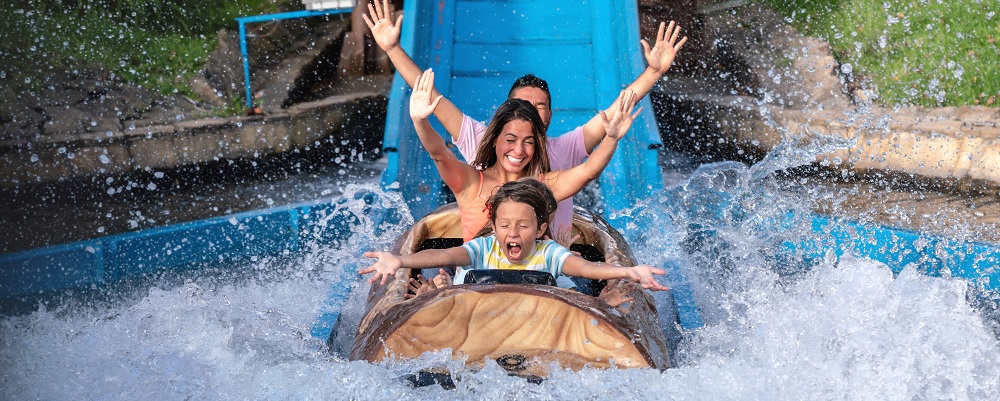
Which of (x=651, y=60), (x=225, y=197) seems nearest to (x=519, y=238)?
(x=651, y=60)

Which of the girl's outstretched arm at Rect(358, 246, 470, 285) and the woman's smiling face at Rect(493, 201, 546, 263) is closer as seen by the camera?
the girl's outstretched arm at Rect(358, 246, 470, 285)

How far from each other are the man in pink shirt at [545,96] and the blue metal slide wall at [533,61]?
1039 millimetres

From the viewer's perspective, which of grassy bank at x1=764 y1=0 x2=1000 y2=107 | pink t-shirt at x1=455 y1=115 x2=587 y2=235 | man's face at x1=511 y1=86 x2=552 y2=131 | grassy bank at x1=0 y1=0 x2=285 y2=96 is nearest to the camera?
man's face at x1=511 y1=86 x2=552 y2=131

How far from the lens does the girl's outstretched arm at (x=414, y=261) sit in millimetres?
2498

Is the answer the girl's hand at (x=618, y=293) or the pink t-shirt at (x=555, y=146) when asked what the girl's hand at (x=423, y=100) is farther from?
the girl's hand at (x=618, y=293)

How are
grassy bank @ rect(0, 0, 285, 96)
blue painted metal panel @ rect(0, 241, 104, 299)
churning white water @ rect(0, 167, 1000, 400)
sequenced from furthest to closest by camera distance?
grassy bank @ rect(0, 0, 285, 96) → blue painted metal panel @ rect(0, 241, 104, 299) → churning white water @ rect(0, 167, 1000, 400)

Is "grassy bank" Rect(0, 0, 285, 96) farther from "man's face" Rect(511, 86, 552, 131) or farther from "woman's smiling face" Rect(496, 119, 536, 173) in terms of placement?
"woman's smiling face" Rect(496, 119, 536, 173)

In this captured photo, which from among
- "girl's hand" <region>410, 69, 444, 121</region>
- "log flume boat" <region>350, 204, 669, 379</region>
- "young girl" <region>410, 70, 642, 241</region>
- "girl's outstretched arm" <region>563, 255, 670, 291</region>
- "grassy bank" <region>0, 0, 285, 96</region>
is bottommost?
"grassy bank" <region>0, 0, 285, 96</region>

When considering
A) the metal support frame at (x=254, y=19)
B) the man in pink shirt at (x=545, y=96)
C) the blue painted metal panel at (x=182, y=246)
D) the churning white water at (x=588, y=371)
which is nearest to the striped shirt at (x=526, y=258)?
the man in pink shirt at (x=545, y=96)

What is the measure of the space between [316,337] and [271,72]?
4240 mm

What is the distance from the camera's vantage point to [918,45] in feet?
21.8

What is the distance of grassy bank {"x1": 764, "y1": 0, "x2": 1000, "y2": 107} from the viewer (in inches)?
241

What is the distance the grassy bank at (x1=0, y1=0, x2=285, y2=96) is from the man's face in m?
3.98

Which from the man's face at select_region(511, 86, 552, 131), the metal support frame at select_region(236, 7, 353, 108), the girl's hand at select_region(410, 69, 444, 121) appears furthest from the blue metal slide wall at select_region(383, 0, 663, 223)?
the girl's hand at select_region(410, 69, 444, 121)
